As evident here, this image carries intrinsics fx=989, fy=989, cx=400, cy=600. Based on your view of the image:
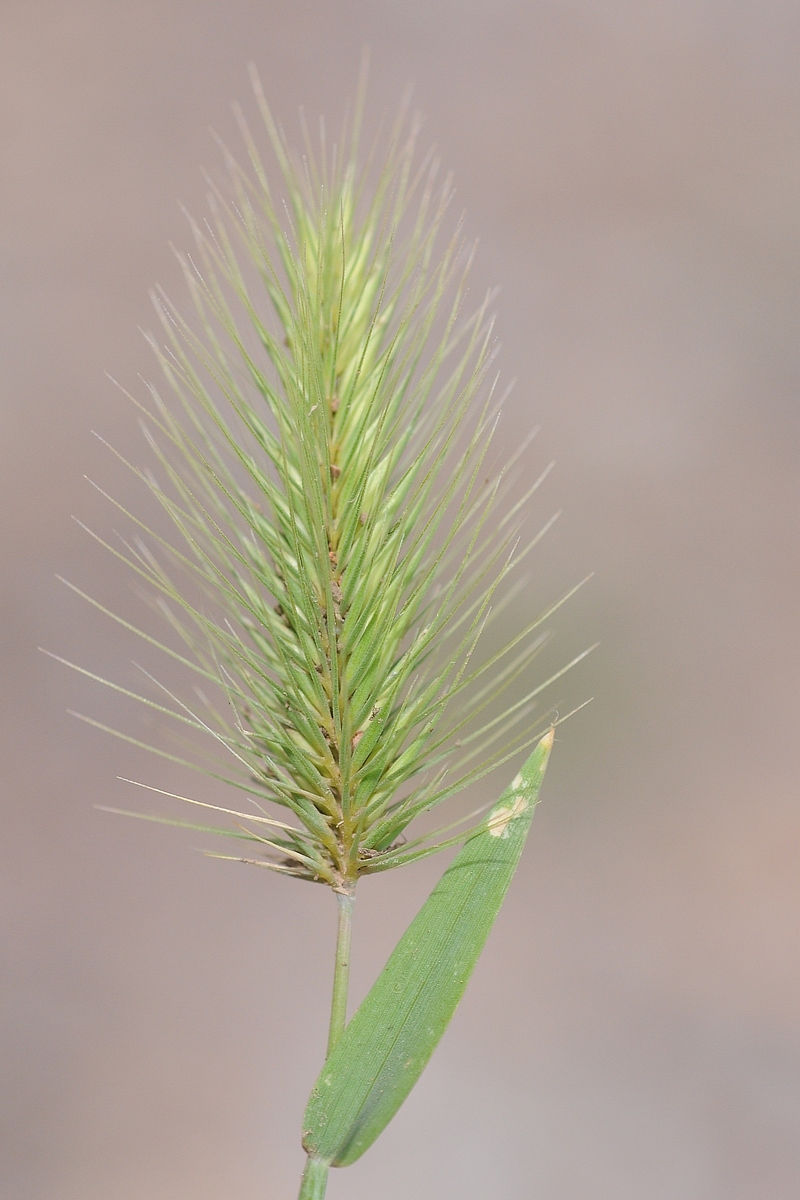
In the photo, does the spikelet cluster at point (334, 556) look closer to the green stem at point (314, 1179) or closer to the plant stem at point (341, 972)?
the plant stem at point (341, 972)

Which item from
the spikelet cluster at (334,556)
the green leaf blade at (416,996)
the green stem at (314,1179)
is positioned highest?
the spikelet cluster at (334,556)

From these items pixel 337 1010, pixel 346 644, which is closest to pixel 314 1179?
pixel 337 1010

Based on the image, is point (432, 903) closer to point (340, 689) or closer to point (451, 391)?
point (340, 689)

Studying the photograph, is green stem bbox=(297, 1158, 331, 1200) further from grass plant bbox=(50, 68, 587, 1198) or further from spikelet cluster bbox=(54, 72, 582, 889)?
spikelet cluster bbox=(54, 72, 582, 889)

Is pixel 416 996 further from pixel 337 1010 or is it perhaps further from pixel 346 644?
pixel 346 644

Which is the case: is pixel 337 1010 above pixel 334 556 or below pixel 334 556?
below

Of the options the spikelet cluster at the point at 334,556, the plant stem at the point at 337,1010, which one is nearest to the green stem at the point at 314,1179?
the plant stem at the point at 337,1010

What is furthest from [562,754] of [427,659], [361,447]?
[361,447]

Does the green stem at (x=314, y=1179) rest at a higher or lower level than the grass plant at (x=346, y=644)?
lower
